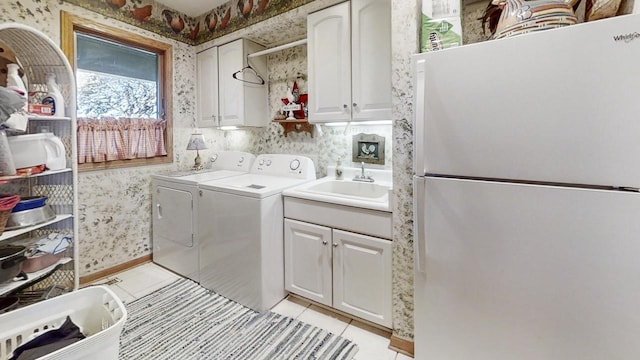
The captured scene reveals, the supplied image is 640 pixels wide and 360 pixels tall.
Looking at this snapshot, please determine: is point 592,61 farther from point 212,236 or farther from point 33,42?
point 33,42

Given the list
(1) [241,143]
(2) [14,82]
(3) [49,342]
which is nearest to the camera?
(3) [49,342]

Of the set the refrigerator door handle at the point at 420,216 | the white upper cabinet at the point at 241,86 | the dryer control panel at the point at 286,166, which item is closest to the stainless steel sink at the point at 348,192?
the dryer control panel at the point at 286,166

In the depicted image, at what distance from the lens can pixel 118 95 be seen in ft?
8.69

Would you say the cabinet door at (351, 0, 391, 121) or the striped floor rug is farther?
the cabinet door at (351, 0, 391, 121)

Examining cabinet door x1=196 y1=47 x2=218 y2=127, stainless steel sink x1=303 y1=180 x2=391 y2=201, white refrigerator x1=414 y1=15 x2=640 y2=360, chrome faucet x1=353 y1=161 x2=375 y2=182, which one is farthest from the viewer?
cabinet door x1=196 y1=47 x2=218 y2=127

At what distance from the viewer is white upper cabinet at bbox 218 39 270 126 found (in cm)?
277

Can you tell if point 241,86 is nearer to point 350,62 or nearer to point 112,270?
point 350,62

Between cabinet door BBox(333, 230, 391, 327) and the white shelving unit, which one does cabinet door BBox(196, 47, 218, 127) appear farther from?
cabinet door BBox(333, 230, 391, 327)

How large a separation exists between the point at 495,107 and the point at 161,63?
3131mm

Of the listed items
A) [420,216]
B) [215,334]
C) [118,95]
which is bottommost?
[215,334]

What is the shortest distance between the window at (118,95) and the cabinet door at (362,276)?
2.17m

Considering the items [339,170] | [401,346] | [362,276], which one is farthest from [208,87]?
[401,346]

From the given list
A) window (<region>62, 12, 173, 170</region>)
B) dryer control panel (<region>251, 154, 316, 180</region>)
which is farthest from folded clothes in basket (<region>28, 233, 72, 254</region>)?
dryer control panel (<region>251, 154, 316, 180</region>)

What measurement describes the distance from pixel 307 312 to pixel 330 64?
1.90 metres
